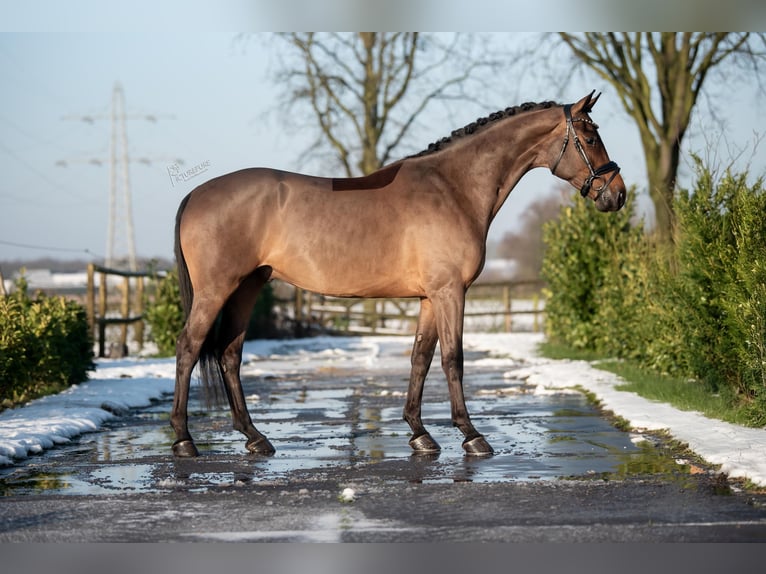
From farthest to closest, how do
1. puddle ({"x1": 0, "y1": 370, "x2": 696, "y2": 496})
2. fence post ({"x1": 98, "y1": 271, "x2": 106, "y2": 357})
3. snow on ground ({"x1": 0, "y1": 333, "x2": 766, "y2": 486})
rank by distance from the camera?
fence post ({"x1": 98, "y1": 271, "x2": 106, "y2": 357}), snow on ground ({"x1": 0, "y1": 333, "x2": 766, "y2": 486}), puddle ({"x1": 0, "y1": 370, "x2": 696, "y2": 496})

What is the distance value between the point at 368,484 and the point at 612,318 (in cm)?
973

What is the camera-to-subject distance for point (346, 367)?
17188 millimetres

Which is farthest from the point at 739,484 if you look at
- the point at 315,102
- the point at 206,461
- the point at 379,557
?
the point at 315,102

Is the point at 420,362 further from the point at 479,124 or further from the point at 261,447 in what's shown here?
the point at 479,124

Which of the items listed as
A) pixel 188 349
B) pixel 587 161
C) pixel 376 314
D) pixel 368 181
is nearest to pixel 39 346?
pixel 188 349

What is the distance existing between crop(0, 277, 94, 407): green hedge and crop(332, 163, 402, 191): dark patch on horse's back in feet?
13.8

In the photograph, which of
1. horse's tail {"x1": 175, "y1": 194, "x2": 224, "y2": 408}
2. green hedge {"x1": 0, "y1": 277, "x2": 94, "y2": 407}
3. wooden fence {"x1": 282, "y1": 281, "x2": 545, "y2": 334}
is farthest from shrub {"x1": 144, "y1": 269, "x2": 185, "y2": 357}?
horse's tail {"x1": 175, "y1": 194, "x2": 224, "y2": 408}

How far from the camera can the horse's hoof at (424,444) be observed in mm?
7746

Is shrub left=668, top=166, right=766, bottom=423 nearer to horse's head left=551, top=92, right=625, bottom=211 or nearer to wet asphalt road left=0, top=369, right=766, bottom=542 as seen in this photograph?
wet asphalt road left=0, top=369, right=766, bottom=542

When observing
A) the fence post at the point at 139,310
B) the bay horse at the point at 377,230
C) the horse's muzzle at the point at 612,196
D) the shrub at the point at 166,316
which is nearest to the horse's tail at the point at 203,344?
the bay horse at the point at 377,230

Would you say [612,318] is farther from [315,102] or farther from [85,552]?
[315,102]

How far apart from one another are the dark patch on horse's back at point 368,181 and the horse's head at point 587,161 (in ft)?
4.33

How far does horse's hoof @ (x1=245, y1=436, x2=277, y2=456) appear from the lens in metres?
7.77

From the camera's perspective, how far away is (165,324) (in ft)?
63.3
